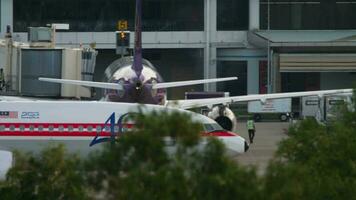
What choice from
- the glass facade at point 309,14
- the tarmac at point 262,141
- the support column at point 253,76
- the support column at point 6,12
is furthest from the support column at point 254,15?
the support column at point 6,12

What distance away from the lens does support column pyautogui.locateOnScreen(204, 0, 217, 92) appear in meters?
71.0

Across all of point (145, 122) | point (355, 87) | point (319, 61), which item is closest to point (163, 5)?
point (319, 61)

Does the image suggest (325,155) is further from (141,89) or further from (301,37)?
(301,37)

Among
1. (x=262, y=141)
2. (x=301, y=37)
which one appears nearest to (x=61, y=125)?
(x=262, y=141)

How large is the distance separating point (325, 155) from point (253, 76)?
2354 inches

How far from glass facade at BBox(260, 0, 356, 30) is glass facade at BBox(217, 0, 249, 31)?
5.69 feet

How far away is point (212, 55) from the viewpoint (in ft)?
234

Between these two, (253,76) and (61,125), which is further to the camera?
(253,76)

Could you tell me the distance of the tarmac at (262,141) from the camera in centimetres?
3145

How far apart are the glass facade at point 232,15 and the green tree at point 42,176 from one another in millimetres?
61618

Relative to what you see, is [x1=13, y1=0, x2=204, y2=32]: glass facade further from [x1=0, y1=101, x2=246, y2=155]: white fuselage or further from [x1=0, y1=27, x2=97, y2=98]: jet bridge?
[x1=0, y1=101, x2=246, y2=155]: white fuselage

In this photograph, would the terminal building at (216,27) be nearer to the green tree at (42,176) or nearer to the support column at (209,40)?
the support column at (209,40)

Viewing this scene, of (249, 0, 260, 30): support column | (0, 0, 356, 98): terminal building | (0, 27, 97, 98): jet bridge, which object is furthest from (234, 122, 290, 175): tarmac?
(249, 0, 260, 30): support column

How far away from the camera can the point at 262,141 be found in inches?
1665
